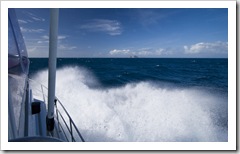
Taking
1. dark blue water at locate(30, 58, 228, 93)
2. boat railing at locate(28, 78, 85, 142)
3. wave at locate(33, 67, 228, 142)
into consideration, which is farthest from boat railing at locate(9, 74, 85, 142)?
dark blue water at locate(30, 58, 228, 93)

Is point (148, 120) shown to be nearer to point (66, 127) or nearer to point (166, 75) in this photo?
point (66, 127)

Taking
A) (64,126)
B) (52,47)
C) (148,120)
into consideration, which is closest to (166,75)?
(148,120)

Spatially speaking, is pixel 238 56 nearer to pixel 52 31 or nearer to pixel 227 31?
pixel 227 31

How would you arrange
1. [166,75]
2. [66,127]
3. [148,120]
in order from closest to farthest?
1. [66,127]
2. [148,120]
3. [166,75]

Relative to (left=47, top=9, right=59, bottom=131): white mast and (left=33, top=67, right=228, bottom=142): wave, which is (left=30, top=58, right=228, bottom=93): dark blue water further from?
(left=47, top=9, right=59, bottom=131): white mast

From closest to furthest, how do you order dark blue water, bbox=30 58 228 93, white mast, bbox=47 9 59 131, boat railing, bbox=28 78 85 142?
white mast, bbox=47 9 59 131 < boat railing, bbox=28 78 85 142 < dark blue water, bbox=30 58 228 93

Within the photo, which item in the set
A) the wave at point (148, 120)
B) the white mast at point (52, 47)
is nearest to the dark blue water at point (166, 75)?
the wave at point (148, 120)

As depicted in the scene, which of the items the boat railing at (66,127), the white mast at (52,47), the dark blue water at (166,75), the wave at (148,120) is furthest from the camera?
the dark blue water at (166,75)

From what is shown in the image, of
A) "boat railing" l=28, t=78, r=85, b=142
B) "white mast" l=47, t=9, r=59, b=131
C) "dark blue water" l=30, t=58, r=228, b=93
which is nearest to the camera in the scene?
"white mast" l=47, t=9, r=59, b=131

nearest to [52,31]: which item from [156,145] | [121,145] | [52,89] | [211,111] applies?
[52,89]

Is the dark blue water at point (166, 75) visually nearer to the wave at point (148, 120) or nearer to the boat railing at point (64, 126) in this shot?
the wave at point (148, 120)

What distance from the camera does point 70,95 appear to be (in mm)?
5223

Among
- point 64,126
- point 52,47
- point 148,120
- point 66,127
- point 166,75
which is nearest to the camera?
point 52,47

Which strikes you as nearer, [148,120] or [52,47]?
[52,47]
